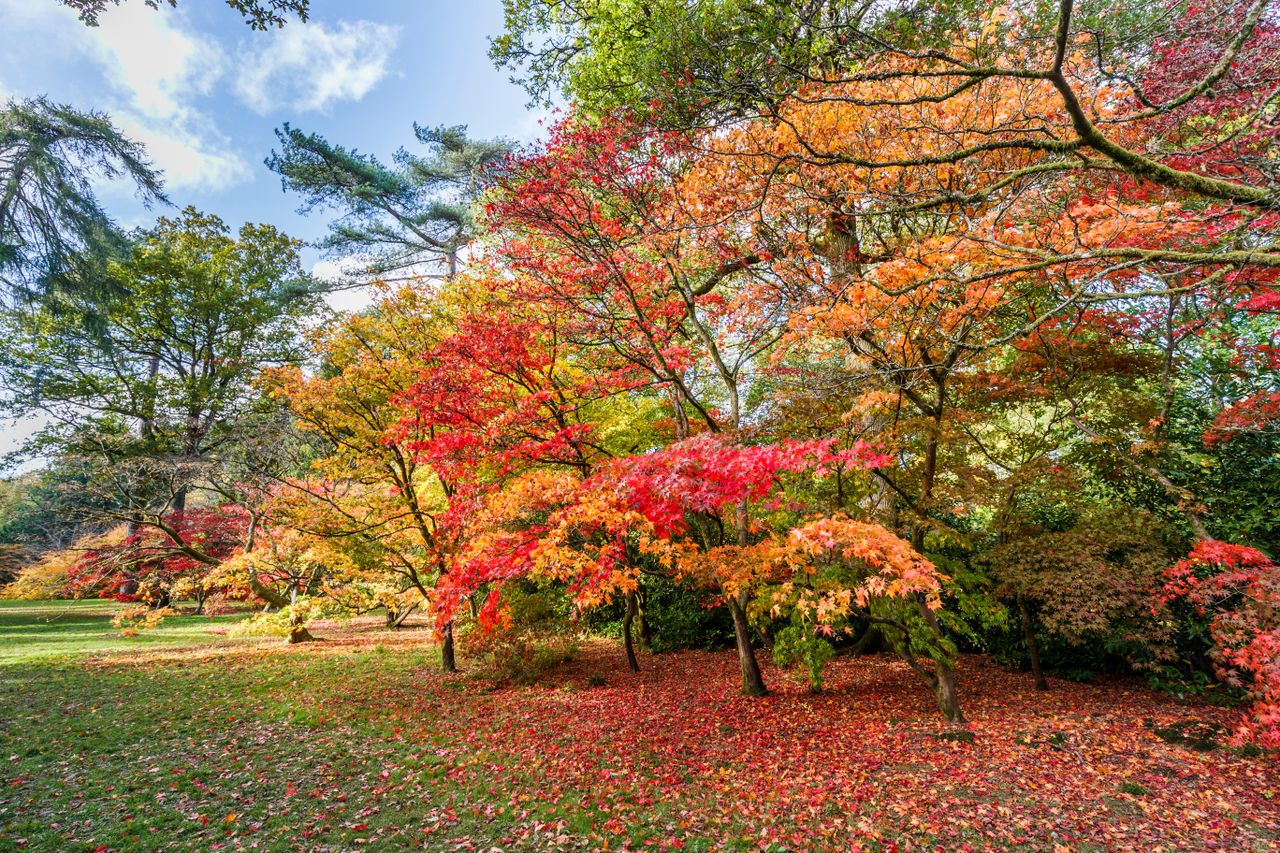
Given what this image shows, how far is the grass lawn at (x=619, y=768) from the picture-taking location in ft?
13.3

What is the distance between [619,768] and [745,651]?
277 centimetres

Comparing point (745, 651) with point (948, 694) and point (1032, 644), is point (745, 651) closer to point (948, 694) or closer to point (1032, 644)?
point (948, 694)

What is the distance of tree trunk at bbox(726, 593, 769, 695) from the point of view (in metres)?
7.45

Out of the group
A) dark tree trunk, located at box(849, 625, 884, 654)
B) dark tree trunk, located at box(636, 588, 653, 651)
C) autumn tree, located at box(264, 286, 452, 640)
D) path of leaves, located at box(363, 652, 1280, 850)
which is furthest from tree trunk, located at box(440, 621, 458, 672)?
dark tree trunk, located at box(849, 625, 884, 654)

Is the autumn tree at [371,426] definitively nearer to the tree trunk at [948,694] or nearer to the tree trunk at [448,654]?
the tree trunk at [448,654]

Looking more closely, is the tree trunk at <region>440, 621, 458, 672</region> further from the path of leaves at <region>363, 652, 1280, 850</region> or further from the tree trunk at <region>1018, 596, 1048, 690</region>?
the tree trunk at <region>1018, 596, 1048, 690</region>

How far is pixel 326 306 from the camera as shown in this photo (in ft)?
60.8

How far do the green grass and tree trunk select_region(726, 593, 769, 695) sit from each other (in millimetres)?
12364

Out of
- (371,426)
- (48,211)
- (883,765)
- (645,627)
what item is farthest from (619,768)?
(48,211)

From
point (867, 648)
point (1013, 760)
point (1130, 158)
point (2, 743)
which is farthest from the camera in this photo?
point (867, 648)

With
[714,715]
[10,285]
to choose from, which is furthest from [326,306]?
[714,715]

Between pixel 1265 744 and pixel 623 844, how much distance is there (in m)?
5.63

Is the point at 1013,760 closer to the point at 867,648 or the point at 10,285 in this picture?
the point at 867,648

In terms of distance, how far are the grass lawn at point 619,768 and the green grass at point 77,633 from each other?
4.18 meters
